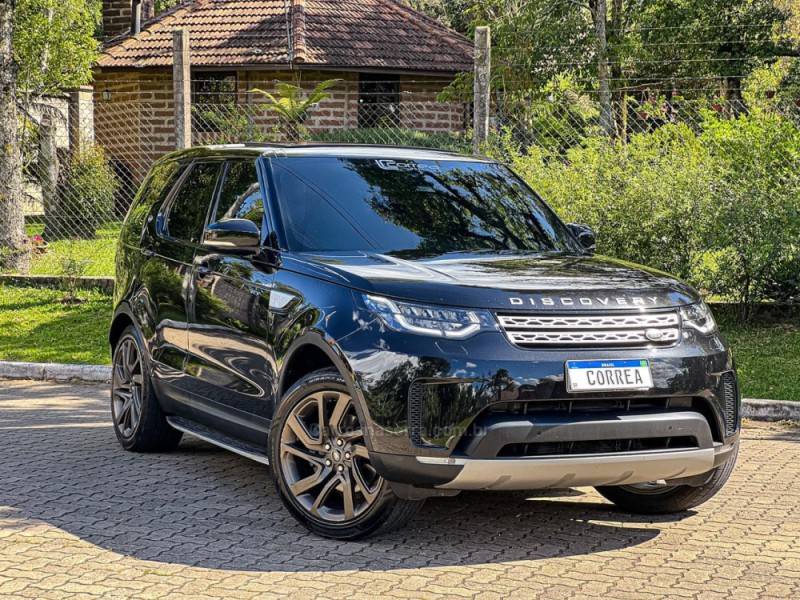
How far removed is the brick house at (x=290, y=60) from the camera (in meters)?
31.2

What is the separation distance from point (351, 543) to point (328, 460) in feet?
1.34

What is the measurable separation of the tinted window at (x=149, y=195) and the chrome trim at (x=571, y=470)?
3609 mm

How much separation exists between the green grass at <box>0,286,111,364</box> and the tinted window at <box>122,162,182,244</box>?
13.1ft

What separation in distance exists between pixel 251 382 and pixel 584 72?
24548mm

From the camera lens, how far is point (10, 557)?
6.04m

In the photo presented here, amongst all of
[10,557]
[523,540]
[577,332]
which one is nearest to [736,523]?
[523,540]

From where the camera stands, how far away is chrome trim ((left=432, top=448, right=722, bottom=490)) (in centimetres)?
577

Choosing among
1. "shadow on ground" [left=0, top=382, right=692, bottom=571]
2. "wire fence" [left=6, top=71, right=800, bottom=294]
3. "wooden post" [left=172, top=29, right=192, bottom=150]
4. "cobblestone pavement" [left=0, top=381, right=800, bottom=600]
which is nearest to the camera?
"cobblestone pavement" [left=0, top=381, right=800, bottom=600]

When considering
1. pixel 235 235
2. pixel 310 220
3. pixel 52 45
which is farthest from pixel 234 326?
pixel 52 45

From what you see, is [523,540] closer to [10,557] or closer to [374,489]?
[374,489]

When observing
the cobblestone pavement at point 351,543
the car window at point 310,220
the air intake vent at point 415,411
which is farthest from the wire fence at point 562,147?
the air intake vent at point 415,411

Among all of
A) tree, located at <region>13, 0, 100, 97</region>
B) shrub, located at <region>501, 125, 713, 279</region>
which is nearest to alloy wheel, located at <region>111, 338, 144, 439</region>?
shrub, located at <region>501, 125, 713, 279</region>

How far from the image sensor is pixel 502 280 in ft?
20.4

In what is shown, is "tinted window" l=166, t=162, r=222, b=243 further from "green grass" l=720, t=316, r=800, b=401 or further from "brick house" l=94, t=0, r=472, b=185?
"brick house" l=94, t=0, r=472, b=185
